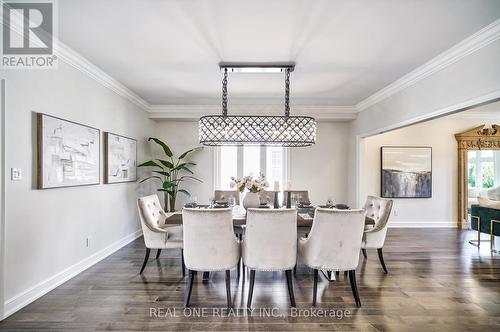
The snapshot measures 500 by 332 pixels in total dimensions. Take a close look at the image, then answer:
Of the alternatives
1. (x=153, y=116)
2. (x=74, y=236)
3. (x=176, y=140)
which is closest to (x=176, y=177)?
(x=176, y=140)

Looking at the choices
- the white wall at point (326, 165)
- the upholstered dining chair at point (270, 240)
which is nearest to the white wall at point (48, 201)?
the upholstered dining chair at point (270, 240)

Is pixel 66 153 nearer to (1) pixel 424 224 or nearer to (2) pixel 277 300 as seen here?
(2) pixel 277 300

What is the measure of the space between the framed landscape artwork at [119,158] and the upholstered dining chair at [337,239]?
3.17 m

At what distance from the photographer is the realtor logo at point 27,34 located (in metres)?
2.25

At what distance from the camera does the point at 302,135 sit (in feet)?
10.9

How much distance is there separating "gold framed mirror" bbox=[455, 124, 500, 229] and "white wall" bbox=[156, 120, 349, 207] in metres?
2.64

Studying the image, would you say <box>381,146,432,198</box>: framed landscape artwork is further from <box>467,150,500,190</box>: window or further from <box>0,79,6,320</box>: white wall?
<box>0,79,6,320</box>: white wall

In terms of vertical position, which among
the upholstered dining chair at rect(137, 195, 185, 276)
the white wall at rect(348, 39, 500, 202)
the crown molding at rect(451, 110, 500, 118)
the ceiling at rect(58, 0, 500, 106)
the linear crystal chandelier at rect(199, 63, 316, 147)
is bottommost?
the upholstered dining chair at rect(137, 195, 185, 276)

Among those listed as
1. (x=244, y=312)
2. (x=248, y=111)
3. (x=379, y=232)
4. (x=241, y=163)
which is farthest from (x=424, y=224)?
(x=244, y=312)

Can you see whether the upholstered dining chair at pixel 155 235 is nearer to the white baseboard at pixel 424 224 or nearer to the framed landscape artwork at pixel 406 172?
the framed landscape artwork at pixel 406 172

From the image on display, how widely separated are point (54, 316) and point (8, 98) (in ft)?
6.63

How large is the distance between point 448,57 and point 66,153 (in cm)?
458

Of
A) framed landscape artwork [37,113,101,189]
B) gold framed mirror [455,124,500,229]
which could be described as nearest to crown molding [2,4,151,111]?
framed landscape artwork [37,113,101,189]

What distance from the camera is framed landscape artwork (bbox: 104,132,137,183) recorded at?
392 cm
